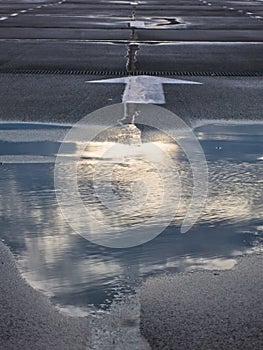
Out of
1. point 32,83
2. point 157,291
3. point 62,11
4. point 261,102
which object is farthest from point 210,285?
point 62,11

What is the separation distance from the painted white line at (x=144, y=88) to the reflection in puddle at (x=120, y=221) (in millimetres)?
2443

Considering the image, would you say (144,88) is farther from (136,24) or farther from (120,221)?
(136,24)

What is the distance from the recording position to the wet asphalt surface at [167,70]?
4.49 meters

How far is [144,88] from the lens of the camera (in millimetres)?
12016

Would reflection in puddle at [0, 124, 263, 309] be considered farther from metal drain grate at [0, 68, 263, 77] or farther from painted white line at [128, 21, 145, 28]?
painted white line at [128, 21, 145, 28]

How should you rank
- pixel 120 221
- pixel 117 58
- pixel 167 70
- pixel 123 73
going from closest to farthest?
pixel 120 221 < pixel 123 73 < pixel 167 70 < pixel 117 58

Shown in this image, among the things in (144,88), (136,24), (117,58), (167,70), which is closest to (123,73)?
(167,70)

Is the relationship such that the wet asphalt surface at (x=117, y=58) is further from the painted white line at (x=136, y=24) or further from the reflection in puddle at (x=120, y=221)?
the reflection in puddle at (x=120, y=221)

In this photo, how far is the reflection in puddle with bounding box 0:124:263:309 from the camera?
16.8 feet

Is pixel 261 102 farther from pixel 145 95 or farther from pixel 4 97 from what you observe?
pixel 4 97

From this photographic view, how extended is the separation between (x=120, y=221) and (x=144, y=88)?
607 centimetres

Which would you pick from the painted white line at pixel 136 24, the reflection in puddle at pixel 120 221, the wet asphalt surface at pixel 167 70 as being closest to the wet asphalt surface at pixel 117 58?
the wet asphalt surface at pixel 167 70

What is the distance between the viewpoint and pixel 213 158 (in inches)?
311

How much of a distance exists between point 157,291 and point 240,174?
8.75 feet
